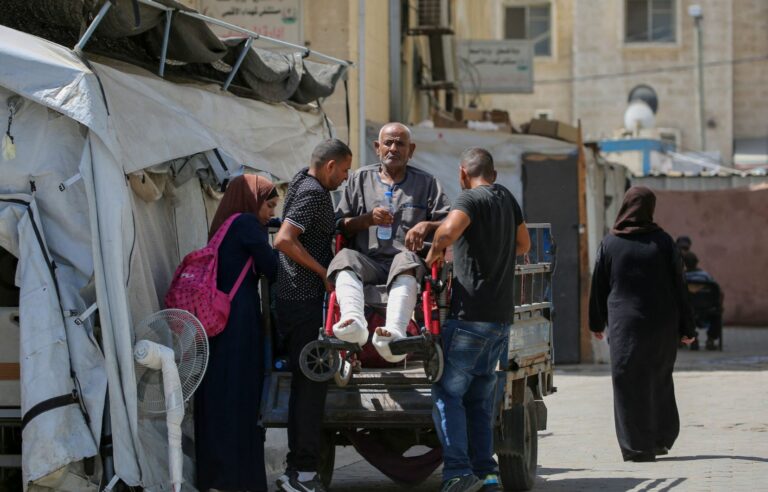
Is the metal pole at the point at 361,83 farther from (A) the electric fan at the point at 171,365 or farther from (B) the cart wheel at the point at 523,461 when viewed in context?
(A) the electric fan at the point at 171,365

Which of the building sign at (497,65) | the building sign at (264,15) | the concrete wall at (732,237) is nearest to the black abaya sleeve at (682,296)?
the building sign at (264,15)

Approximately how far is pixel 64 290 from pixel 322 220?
140cm

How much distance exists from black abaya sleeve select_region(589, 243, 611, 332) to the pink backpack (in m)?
3.10

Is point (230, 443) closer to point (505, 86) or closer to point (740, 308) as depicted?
point (505, 86)

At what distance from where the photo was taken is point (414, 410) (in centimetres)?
778

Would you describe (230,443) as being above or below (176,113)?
below

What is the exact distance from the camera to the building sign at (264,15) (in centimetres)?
1564

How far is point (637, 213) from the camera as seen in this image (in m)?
10.1

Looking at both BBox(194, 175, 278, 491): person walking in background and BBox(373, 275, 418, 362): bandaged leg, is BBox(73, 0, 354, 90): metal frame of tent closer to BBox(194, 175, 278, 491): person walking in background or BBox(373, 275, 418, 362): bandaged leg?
BBox(194, 175, 278, 491): person walking in background

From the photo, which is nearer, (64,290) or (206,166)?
(64,290)

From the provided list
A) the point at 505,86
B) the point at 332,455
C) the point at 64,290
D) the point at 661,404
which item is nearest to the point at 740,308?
the point at 505,86

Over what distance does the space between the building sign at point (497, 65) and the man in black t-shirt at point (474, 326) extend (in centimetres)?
1612

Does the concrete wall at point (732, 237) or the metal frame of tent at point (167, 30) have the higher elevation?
the metal frame of tent at point (167, 30)

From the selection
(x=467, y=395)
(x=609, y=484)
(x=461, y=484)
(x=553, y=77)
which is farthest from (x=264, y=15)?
(x=553, y=77)
